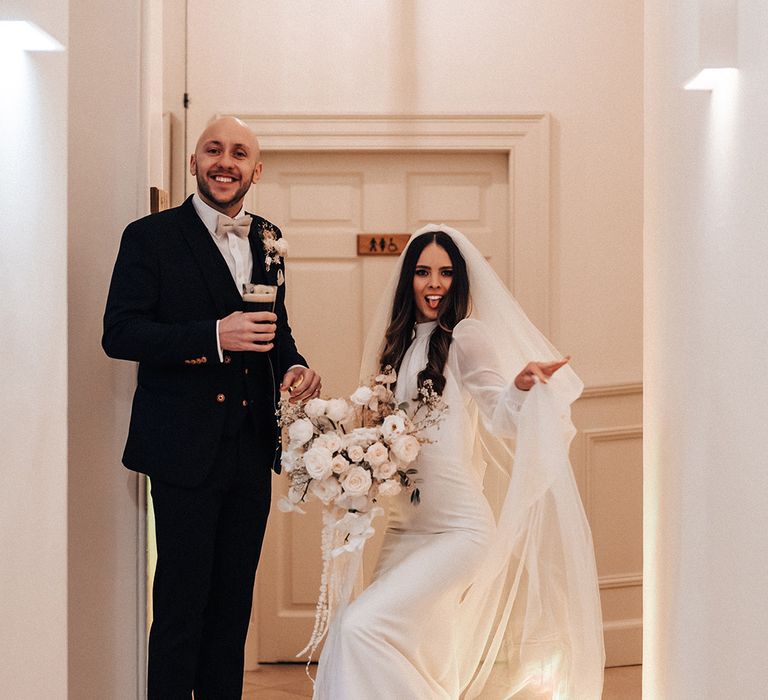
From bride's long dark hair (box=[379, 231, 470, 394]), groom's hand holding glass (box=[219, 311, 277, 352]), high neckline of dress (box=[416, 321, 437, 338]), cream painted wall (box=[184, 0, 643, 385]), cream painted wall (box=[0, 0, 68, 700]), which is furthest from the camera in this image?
cream painted wall (box=[184, 0, 643, 385])

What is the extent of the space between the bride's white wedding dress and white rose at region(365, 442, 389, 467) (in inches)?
11.9

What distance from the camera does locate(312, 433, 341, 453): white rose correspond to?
275 cm

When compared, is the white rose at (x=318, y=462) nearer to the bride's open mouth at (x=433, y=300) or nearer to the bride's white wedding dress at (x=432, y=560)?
the bride's white wedding dress at (x=432, y=560)

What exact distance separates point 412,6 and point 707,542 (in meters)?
2.91

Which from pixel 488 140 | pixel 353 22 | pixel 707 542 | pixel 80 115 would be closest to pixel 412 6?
pixel 353 22

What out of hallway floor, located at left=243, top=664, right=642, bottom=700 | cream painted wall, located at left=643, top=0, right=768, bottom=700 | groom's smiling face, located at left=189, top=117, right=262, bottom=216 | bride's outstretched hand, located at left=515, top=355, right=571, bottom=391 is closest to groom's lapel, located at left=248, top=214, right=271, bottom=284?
groom's smiling face, located at left=189, top=117, right=262, bottom=216

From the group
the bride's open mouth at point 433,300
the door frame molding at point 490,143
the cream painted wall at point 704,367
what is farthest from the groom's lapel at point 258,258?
the door frame molding at point 490,143

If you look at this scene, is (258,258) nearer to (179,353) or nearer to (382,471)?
(179,353)

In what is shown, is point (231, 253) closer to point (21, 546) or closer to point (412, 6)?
point (21, 546)

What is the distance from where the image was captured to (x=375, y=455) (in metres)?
2.75

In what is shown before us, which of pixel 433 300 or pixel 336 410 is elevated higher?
pixel 433 300

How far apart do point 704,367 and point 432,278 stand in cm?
110

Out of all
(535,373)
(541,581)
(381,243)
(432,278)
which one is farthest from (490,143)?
(541,581)

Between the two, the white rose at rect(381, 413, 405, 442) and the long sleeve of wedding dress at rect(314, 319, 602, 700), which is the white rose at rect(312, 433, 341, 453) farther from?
the long sleeve of wedding dress at rect(314, 319, 602, 700)
